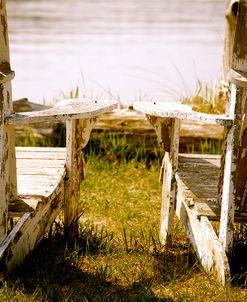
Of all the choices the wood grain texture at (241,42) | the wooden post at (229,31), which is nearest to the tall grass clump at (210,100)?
the wooden post at (229,31)

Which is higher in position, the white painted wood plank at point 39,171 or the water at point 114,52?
the white painted wood plank at point 39,171

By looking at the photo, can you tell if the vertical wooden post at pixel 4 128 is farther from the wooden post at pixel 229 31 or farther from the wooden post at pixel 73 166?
the wooden post at pixel 229 31

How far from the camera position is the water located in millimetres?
11336

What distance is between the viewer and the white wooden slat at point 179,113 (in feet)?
10.6

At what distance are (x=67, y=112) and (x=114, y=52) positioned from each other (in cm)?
1210

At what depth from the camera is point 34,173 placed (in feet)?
13.3

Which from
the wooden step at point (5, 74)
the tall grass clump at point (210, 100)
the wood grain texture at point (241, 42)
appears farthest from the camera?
the tall grass clump at point (210, 100)

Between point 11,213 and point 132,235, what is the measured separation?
0.95 meters

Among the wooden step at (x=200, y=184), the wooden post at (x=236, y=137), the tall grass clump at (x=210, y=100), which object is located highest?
the wooden post at (x=236, y=137)

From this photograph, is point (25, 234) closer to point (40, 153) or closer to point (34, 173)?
point (34, 173)

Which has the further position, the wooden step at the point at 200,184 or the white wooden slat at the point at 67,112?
the wooden step at the point at 200,184

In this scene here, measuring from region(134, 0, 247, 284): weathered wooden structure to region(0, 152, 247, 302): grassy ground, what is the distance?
128 mm

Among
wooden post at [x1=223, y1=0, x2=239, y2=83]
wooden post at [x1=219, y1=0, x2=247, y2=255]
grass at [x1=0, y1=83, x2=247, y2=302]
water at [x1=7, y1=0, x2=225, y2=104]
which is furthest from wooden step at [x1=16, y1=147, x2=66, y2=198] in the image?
water at [x1=7, y1=0, x2=225, y2=104]

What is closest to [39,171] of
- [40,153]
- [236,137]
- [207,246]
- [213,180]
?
[40,153]
